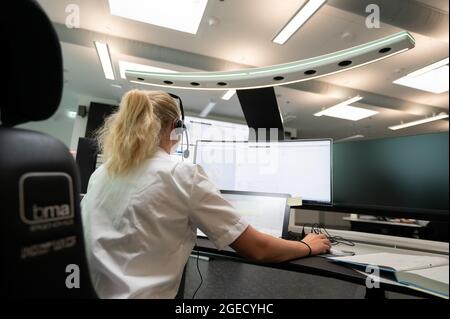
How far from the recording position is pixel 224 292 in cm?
232

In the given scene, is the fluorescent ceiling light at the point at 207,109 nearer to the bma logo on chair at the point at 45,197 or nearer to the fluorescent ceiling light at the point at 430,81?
the fluorescent ceiling light at the point at 430,81

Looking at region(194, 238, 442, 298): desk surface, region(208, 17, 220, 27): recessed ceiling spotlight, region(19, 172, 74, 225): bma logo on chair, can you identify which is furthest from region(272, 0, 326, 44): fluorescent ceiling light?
region(19, 172, 74, 225): bma logo on chair

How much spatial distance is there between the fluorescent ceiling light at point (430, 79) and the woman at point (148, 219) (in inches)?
176

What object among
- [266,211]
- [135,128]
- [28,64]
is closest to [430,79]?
[266,211]

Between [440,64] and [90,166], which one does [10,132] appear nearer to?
[90,166]

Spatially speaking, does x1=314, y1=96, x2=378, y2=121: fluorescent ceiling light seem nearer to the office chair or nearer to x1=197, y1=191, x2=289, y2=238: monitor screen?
x1=197, y1=191, x2=289, y2=238: monitor screen

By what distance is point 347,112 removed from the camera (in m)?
6.03

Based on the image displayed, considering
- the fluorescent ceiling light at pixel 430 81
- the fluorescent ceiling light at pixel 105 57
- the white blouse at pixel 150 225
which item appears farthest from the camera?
the fluorescent ceiling light at pixel 430 81

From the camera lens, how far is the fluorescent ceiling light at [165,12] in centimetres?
270

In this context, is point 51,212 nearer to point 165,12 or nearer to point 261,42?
point 165,12

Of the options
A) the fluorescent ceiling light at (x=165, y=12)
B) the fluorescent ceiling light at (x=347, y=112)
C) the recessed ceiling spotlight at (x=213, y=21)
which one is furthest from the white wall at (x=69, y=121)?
the fluorescent ceiling light at (x=347, y=112)

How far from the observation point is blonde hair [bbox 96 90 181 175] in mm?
759

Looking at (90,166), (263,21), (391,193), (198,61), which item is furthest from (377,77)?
(90,166)

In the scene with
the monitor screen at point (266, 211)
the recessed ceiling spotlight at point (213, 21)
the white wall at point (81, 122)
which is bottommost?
the monitor screen at point (266, 211)
